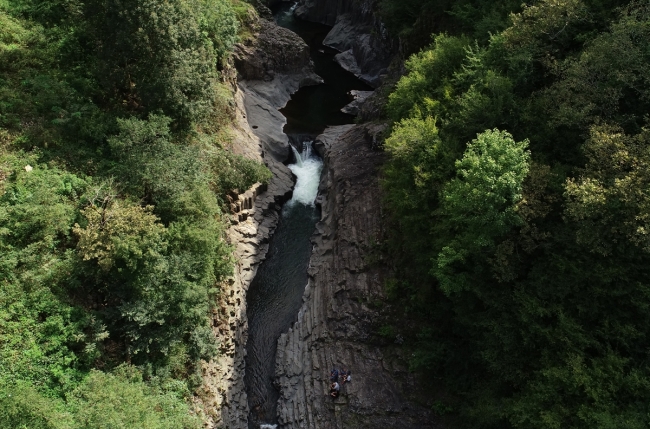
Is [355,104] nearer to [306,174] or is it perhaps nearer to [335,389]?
[306,174]

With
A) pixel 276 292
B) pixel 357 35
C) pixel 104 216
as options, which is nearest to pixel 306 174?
pixel 276 292

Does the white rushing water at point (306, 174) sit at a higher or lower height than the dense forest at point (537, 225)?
higher

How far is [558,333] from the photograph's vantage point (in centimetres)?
1705

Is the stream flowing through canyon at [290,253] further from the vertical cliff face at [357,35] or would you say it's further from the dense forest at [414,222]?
the dense forest at [414,222]

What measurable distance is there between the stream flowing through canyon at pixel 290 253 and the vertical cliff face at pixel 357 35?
2407 millimetres

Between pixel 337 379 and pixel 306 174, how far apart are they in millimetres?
20684

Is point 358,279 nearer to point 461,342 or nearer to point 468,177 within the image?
point 461,342

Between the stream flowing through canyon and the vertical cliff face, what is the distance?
2407mm

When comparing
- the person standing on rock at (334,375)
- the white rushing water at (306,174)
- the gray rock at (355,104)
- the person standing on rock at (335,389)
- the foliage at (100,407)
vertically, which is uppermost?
the gray rock at (355,104)

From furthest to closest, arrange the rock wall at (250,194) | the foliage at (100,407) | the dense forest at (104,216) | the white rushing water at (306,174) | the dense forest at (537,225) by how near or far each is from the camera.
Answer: the white rushing water at (306,174) → the rock wall at (250,194) → the dense forest at (104,216) → the dense forest at (537,225) → the foliage at (100,407)

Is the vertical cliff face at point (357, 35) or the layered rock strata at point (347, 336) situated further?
the vertical cliff face at point (357, 35)

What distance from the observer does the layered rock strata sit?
22312 millimetres

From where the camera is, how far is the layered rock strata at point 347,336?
2231 centimetres

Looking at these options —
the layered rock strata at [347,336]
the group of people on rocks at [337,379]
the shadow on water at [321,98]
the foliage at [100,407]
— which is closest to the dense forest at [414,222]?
the foliage at [100,407]
